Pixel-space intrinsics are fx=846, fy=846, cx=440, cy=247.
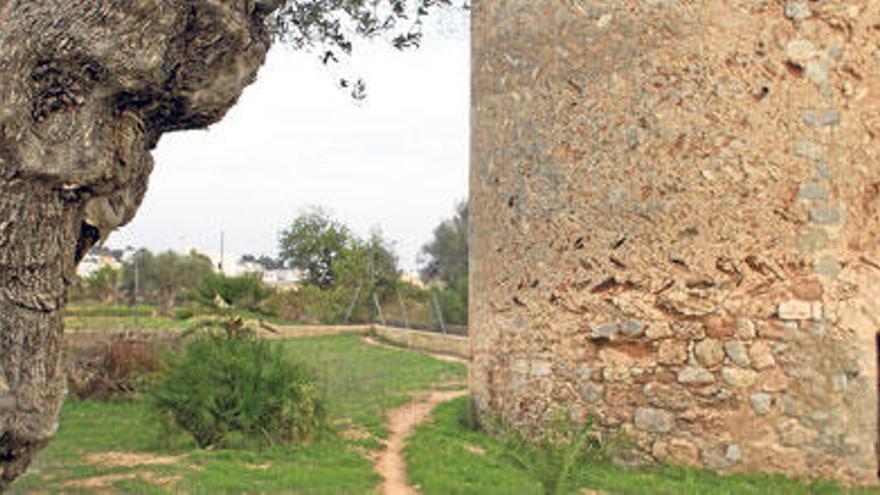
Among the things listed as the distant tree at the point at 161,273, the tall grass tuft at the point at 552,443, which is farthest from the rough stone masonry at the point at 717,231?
the distant tree at the point at 161,273

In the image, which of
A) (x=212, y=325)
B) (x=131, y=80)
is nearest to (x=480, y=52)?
(x=212, y=325)

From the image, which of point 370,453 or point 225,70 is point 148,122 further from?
point 370,453

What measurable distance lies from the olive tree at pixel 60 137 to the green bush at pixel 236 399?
3650mm

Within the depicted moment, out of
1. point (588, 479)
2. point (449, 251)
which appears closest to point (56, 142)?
point (588, 479)

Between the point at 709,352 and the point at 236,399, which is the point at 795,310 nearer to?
the point at 709,352

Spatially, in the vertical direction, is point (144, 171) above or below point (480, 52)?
below

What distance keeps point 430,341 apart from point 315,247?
16431mm

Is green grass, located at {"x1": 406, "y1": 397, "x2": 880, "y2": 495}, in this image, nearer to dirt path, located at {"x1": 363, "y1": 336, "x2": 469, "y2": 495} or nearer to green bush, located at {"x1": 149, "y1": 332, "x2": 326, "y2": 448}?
dirt path, located at {"x1": 363, "y1": 336, "x2": 469, "y2": 495}

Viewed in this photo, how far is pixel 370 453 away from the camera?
823cm

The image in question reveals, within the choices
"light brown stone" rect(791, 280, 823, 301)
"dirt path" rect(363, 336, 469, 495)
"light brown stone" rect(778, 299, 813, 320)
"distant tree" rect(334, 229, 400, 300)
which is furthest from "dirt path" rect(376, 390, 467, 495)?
"distant tree" rect(334, 229, 400, 300)

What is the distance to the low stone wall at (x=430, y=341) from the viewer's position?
19562mm

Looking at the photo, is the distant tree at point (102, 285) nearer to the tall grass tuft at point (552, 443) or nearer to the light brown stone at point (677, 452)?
the tall grass tuft at point (552, 443)

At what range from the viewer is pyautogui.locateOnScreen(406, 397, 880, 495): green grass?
6.53m

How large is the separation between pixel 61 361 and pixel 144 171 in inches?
49.3
